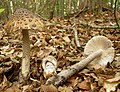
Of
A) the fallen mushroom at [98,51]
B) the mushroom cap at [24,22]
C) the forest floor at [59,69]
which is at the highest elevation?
the mushroom cap at [24,22]

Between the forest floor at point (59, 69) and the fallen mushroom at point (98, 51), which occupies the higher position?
the fallen mushroom at point (98, 51)

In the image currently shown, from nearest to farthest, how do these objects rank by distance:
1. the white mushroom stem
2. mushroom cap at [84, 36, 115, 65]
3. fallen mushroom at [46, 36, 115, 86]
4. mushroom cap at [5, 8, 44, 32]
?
mushroom cap at [5, 8, 44, 32]
the white mushroom stem
fallen mushroom at [46, 36, 115, 86]
mushroom cap at [84, 36, 115, 65]

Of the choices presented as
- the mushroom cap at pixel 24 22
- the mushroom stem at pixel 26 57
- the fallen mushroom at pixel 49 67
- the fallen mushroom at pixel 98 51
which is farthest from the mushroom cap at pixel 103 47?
the mushroom cap at pixel 24 22

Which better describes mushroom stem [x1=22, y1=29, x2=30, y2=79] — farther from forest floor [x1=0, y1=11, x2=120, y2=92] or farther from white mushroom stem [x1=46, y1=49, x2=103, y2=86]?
white mushroom stem [x1=46, y1=49, x2=103, y2=86]

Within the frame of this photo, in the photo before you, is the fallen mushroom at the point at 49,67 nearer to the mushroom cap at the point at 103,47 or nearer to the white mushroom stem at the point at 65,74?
the white mushroom stem at the point at 65,74

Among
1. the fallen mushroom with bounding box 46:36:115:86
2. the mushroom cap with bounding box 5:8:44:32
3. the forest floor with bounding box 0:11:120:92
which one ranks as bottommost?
the forest floor with bounding box 0:11:120:92

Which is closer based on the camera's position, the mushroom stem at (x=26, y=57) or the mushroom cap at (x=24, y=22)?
the mushroom cap at (x=24, y=22)

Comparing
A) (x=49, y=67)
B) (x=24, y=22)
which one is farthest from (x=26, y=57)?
(x=24, y=22)

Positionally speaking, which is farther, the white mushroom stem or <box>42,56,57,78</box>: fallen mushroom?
<box>42,56,57,78</box>: fallen mushroom

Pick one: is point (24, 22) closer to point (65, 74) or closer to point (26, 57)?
point (26, 57)

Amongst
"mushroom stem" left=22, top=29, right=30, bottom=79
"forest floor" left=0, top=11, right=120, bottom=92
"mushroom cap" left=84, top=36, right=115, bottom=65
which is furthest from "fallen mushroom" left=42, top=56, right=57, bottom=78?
"mushroom cap" left=84, top=36, right=115, bottom=65

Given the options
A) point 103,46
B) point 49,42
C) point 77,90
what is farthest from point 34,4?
point 77,90

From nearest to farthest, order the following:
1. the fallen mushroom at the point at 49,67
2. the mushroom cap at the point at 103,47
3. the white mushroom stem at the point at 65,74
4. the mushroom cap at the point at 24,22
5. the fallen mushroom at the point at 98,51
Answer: the mushroom cap at the point at 24,22, the white mushroom stem at the point at 65,74, the fallen mushroom at the point at 49,67, the fallen mushroom at the point at 98,51, the mushroom cap at the point at 103,47

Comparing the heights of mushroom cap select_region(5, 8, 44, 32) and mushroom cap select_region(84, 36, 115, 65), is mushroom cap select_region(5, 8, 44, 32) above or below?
above
